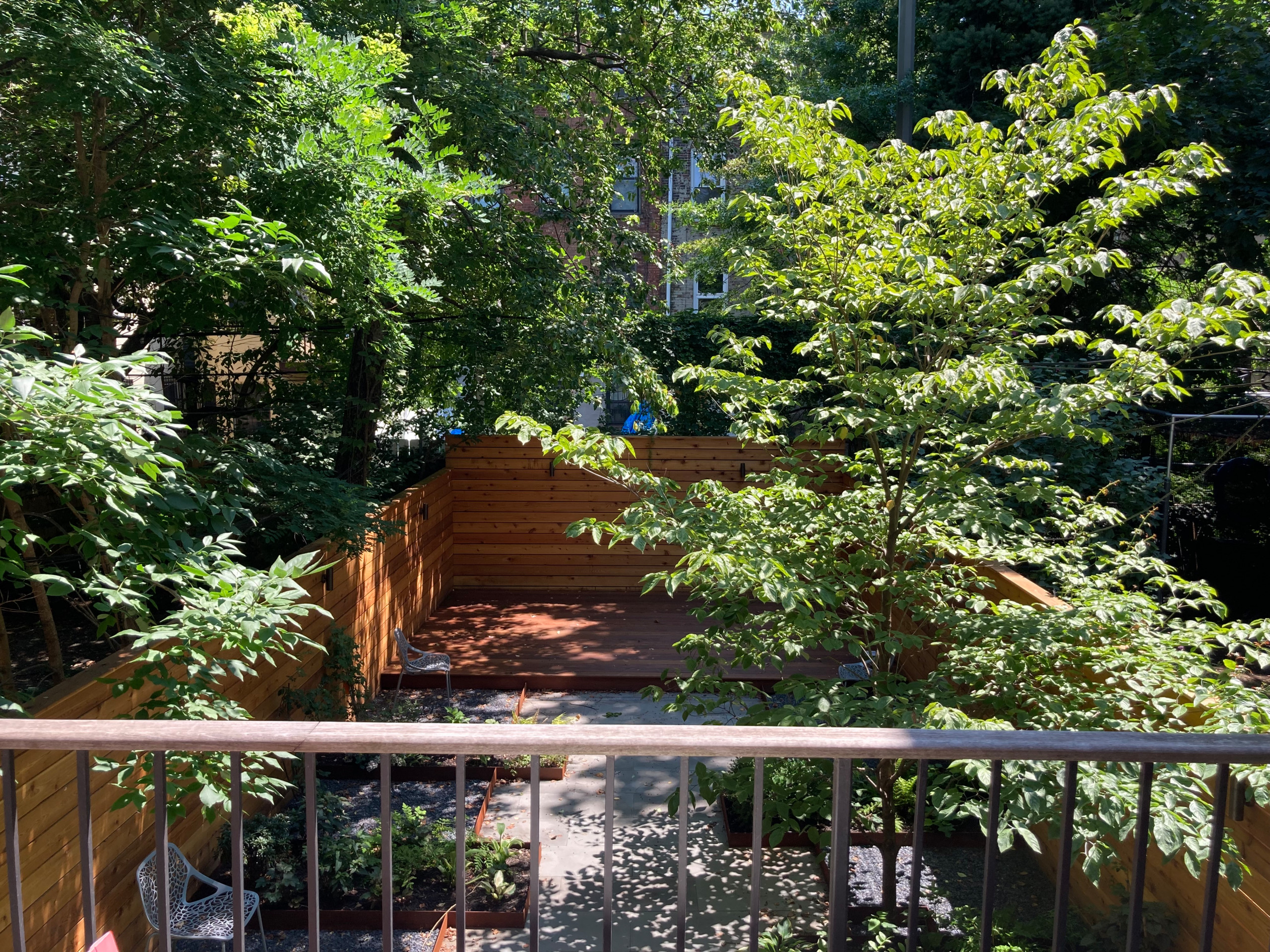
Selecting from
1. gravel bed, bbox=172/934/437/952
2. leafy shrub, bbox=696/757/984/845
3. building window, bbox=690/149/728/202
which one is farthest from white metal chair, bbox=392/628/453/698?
building window, bbox=690/149/728/202

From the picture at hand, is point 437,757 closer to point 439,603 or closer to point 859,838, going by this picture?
point 859,838

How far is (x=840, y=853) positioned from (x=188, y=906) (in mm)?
2989

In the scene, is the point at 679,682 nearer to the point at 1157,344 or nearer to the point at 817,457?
the point at 817,457

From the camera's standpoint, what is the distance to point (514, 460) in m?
10.3

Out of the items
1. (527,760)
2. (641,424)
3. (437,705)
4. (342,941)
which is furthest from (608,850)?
(641,424)

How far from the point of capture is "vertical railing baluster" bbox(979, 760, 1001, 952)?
167 centimetres

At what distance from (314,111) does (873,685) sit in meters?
3.32

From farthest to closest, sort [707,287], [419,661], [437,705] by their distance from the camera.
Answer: [707,287] < [437,705] < [419,661]

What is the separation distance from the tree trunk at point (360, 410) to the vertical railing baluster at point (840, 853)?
5.10m

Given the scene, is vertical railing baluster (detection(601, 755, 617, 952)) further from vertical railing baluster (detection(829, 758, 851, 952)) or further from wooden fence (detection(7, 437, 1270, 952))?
wooden fence (detection(7, 437, 1270, 952))

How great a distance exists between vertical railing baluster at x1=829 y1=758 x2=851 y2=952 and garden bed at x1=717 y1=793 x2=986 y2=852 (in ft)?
10.2

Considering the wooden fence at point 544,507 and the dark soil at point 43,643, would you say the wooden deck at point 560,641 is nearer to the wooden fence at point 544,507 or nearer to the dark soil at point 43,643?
the wooden fence at point 544,507

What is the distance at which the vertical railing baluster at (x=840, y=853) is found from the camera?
1670mm

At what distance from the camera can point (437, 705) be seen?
693 cm
